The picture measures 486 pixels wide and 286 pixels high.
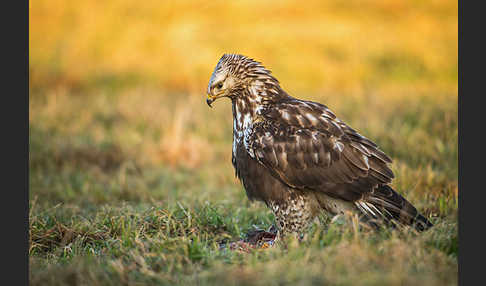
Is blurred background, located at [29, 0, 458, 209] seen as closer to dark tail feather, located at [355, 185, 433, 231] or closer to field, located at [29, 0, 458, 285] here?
field, located at [29, 0, 458, 285]

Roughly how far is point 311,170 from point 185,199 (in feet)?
7.61

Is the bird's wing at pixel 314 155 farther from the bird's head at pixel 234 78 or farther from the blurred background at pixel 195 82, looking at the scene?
the blurred background at pixel 195 82

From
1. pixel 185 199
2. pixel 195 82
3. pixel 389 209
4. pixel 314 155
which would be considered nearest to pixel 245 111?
pixel 314 155

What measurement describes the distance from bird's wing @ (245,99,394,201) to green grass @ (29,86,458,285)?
1.37ft

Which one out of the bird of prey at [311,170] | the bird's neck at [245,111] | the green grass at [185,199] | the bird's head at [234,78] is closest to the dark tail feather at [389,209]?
the bird of prey at [311,170]

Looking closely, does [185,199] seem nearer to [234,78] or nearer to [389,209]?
[234,78]

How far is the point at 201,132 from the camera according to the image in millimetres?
9211

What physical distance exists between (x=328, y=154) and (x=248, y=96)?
0.93m

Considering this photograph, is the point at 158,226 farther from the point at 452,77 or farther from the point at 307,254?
the point at 452,77

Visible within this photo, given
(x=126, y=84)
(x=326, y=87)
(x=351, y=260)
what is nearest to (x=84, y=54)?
(x=126, y=84)

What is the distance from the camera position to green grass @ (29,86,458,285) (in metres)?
3.31

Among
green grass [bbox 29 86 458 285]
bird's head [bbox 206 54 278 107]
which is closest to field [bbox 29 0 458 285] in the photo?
green grass [bbox 29 86 458 285]

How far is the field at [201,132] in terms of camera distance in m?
3.49

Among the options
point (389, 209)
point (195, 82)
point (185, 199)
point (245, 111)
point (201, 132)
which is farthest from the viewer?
point (195, 82)
